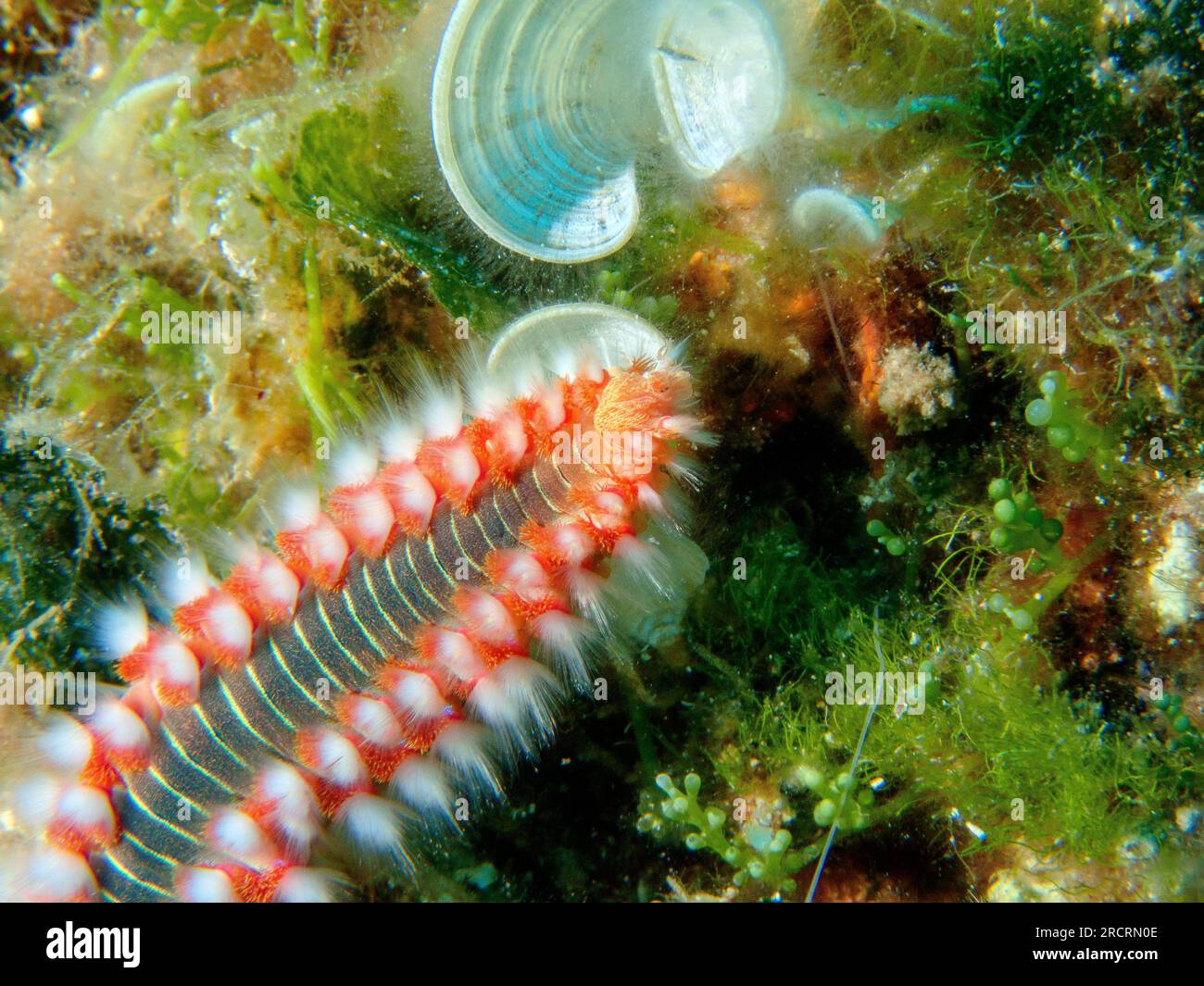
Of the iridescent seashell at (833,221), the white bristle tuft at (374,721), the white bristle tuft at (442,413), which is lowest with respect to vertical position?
the white bristle tuft at (374,721)

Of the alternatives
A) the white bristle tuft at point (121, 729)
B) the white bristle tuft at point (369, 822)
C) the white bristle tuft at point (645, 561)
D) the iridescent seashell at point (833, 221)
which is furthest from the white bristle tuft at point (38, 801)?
the iridescent seashell at point (833, 221)

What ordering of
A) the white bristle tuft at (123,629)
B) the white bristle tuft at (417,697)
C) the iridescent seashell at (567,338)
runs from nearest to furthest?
the white bristle tuft at (417,697)
the white bristle tuft at (123,629)
the iridescent seashell at (567,338)

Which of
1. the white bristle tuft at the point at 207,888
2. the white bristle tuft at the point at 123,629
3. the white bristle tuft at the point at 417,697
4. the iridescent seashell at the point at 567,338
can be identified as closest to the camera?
the white bristle tuft at the point at 207,888

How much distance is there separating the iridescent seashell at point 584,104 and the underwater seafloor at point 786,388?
0.38 feet

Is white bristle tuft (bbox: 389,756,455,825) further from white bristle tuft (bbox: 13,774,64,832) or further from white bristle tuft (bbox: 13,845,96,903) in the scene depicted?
white bristle tuft (bbox: 13,774,64,832)

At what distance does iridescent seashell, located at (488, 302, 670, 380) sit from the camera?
318cm

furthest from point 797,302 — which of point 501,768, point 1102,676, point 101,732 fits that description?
point 101,732

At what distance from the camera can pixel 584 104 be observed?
3.27m

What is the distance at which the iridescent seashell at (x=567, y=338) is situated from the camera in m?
3.18

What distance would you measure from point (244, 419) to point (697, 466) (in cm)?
241

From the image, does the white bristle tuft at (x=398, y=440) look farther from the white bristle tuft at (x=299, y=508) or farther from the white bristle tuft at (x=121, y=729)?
the white bristle tuft at (x=121, y=729)

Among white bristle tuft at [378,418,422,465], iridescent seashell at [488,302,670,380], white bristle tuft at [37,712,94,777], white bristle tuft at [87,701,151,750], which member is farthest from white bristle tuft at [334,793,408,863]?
iridescent seashell at [488,302,670,380]

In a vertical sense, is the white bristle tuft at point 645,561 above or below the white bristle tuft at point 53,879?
above
